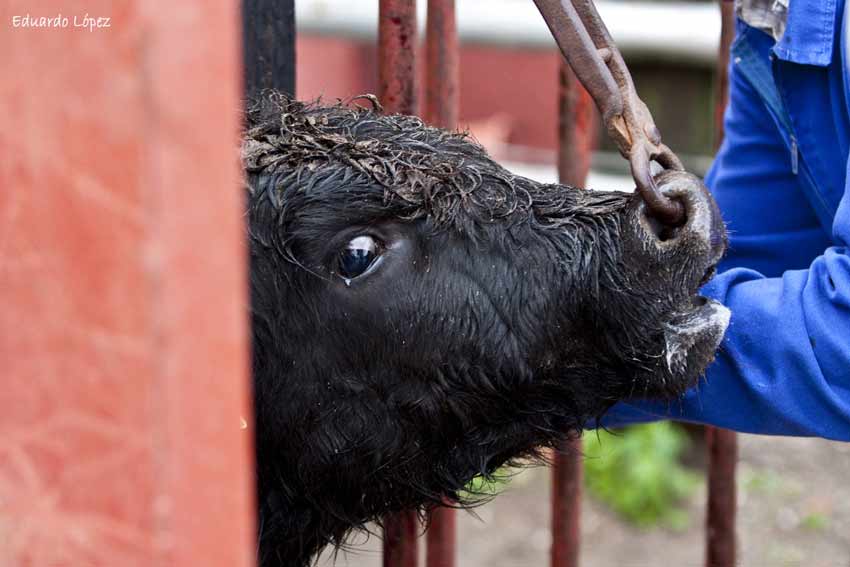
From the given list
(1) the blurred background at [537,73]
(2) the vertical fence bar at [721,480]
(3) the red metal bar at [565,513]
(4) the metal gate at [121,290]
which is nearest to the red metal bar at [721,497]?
(2) the vertical fence bar at [721,480]

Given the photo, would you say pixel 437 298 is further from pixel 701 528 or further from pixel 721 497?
pixel 701 528

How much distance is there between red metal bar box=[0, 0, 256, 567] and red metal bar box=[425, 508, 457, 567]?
1855mm

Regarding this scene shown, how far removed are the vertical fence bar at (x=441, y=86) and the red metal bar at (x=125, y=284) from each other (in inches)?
65.9

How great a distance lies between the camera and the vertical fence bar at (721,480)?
8.76 ft

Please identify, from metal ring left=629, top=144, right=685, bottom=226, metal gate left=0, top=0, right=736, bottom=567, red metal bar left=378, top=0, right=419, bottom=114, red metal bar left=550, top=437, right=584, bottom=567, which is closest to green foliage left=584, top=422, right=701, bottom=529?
red metal bar left=550, top=437, right=584, bottom=567

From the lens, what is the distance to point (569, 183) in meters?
2.60

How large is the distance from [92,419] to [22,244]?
0.13m

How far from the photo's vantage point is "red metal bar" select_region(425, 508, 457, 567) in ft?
8.49

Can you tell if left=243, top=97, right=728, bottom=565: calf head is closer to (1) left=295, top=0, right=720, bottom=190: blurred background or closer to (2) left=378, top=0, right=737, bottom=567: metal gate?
(2) left=378, top=0, right=737, bottom=567: metal gate

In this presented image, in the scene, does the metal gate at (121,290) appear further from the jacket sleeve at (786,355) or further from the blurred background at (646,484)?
the blurred background at (646,484)

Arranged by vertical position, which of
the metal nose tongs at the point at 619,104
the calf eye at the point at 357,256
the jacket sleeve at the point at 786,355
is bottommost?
the jacket sleeve at the point at 786,355

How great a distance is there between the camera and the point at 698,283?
1648 millimetres

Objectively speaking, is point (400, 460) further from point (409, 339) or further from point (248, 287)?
point (248, 287)

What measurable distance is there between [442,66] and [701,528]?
2659 millimetres
